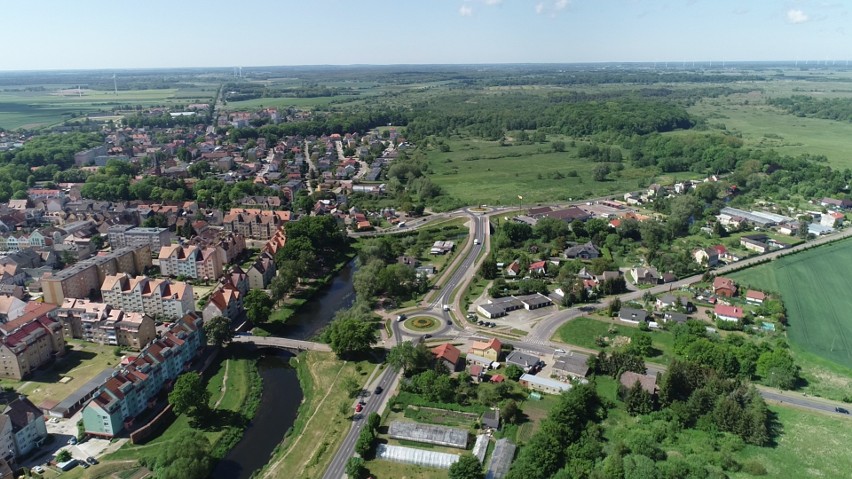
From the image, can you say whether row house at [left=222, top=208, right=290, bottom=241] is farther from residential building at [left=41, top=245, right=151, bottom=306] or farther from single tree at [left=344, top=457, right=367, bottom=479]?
single tree at [left=344, top=457, right=367, bottom=479]

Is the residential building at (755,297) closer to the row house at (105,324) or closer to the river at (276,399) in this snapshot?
the river at (276,399)

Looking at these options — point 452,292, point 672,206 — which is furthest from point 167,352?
point 672,206

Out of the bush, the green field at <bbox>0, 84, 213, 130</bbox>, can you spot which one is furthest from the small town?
the green field at <bbox>0, 84, 213, 130</bbox>

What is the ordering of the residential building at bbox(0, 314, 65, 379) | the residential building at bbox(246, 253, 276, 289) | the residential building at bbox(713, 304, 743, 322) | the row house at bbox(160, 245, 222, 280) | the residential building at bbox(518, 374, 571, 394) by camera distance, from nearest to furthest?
the residential building at bbox(518, 374, 571, 394), the residential building at bbox(0, 314, 65, 379), the residential building at bbox(713, 304, 743, 322), the residential building at bbox(246, 253, 276, 289), the row house at bbox(160, 245, 222, 280)

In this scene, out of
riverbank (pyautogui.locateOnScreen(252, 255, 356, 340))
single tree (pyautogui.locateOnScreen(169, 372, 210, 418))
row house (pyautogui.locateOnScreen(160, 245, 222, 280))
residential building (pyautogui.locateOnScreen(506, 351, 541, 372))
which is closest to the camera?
single tree (pyautogui.locateOnScreen(169, 372, 210, 418))

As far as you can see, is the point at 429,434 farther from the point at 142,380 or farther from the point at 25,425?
the point at 25,425

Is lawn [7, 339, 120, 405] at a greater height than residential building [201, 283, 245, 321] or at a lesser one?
lesser
